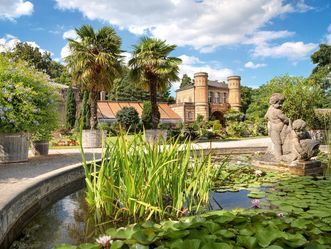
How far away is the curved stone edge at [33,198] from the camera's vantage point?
112 inches

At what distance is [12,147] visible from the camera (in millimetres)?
7633

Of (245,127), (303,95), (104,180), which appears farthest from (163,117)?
(104,180)

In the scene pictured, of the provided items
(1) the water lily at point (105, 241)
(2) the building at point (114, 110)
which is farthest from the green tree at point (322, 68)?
(1) the water lily at point (105, 241)

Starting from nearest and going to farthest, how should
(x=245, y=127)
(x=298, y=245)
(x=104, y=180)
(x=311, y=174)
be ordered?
(x=298, y=245)
(x=104, y=180)
(x=311, y=174)
(x=245, y=127)

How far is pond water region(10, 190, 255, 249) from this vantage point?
2867 millimetres

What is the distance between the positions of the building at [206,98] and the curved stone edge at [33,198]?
3687 cm

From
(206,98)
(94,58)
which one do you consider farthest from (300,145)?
(206,98)

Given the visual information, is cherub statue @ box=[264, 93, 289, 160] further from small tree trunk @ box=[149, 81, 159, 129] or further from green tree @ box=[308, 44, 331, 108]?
green tree @ box=[308, 44, 331, 108]

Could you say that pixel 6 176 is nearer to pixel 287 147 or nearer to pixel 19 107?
pixel 19 107

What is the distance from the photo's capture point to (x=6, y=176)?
553 centimetres

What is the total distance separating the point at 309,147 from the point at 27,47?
40527 millimetres

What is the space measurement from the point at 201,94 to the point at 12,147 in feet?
125

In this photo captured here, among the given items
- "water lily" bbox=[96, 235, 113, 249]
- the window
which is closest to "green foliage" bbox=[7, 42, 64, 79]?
the window

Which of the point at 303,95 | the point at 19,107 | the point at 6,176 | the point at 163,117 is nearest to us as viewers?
the point at 6,176
